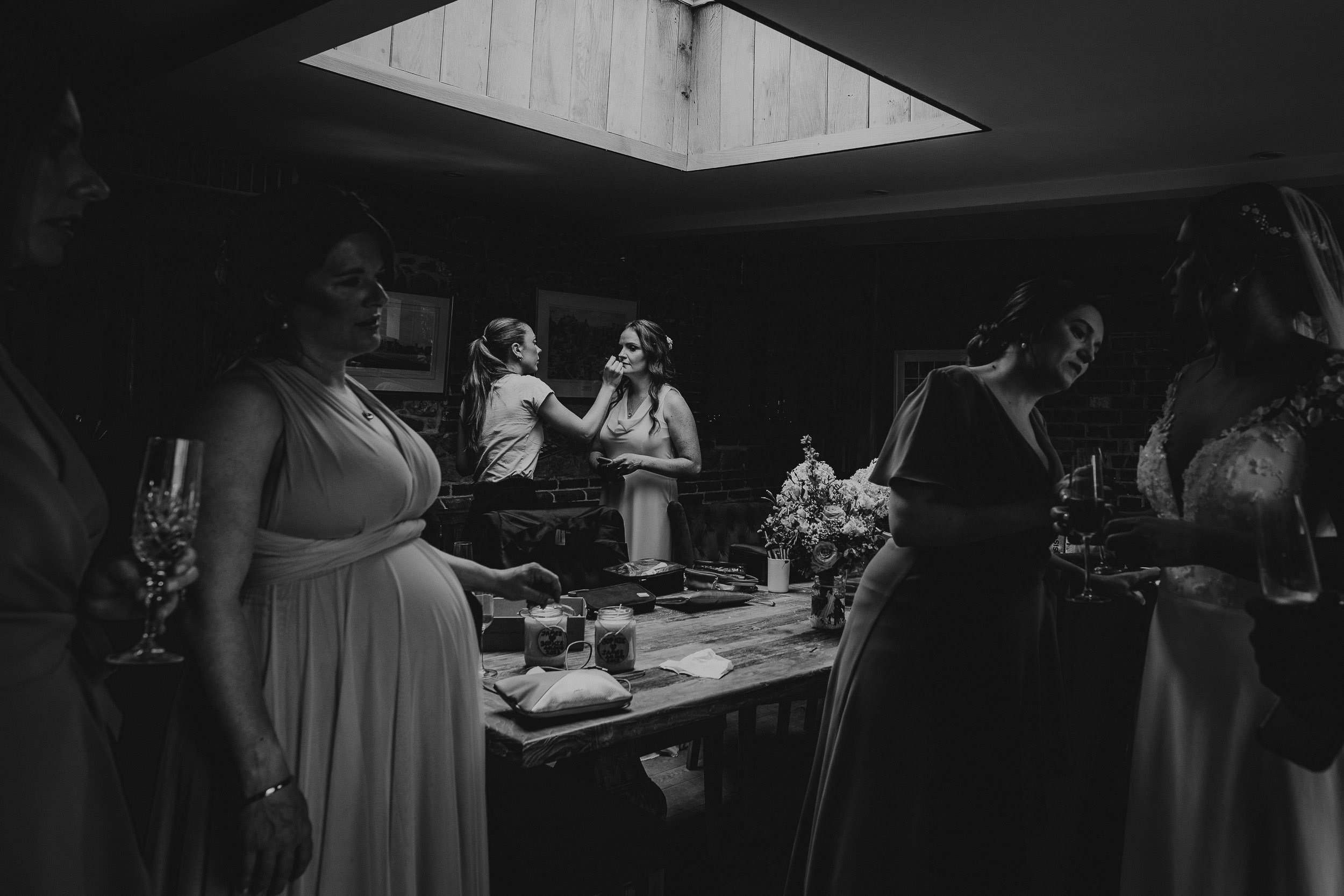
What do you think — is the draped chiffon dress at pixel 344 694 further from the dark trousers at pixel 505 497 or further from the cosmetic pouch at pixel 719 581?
the dark trousers at pixel 505 497

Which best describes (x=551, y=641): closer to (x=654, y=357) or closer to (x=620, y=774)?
(x=620, y=774)

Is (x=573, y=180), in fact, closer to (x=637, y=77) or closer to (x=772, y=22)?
(x=637, y=77)

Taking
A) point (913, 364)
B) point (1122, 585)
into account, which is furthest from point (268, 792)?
point (913, 364)

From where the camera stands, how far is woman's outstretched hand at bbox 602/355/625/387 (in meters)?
4.97

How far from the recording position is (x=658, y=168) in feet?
17.4

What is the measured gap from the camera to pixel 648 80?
5191mm

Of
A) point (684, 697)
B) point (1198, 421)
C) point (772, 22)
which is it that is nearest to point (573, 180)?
point (772, 22)

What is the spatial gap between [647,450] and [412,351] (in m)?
1.87

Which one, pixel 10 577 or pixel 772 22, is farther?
pixel 772 22

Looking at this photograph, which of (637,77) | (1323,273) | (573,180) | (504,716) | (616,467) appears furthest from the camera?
(573,180)

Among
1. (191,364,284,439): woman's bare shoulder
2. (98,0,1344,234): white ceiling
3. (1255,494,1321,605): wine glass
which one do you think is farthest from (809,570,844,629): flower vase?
(191,364,284,439): woman's bare shoulder

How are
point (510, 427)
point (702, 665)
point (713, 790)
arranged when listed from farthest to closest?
1. point (510, 427)
2. point (713, 790)
3. point (702, 665)

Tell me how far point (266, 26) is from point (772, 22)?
1.72 meters

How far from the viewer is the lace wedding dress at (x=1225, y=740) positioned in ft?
5.17
